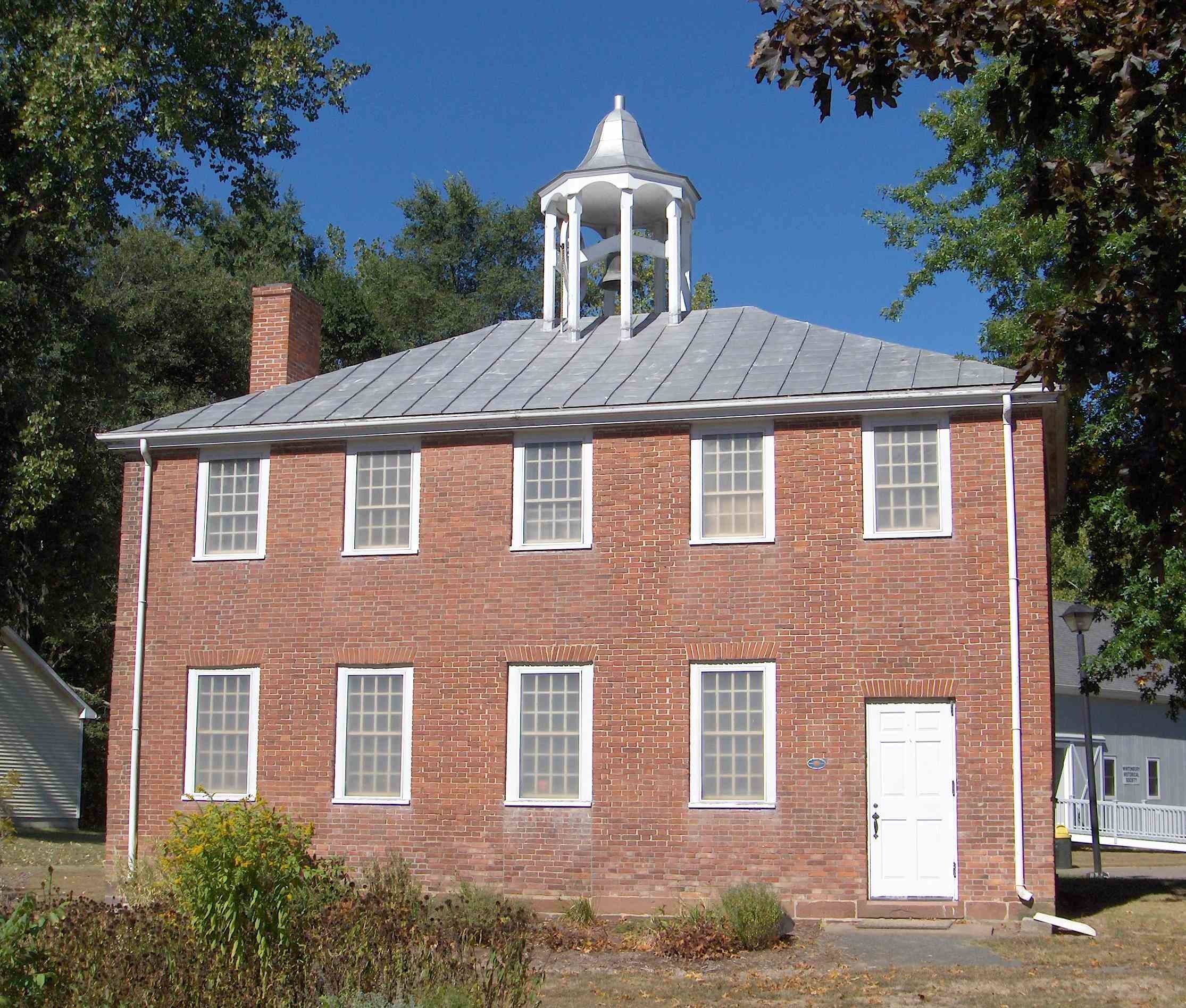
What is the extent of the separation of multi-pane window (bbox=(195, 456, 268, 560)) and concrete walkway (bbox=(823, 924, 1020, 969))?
30.1 feet

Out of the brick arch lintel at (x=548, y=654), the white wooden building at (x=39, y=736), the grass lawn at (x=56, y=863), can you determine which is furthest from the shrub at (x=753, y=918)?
the white wooden building at (x=39, y=736)

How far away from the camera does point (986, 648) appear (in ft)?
56.9

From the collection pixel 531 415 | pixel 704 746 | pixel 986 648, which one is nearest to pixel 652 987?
pixel 704 746

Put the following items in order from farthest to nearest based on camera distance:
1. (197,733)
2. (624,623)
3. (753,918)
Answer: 1. (197,733)
2. (624,623)
3. (753,918)

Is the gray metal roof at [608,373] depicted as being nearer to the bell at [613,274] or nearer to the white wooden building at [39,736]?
the bell at [613,274]

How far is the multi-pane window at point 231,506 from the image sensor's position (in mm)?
20078

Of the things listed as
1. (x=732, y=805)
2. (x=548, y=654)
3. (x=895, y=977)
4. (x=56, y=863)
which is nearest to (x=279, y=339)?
(x=548, y=654)

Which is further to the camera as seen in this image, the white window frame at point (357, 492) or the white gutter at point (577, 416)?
the white window frame at point (357, 492)

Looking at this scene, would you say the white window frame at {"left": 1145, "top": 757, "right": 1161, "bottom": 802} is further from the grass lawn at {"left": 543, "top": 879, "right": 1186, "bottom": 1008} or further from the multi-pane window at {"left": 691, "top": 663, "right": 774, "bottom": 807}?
the multi-pane window at {"left": 691, "top": 663, "right": 774, "bottom": 807}

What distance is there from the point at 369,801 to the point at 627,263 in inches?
337

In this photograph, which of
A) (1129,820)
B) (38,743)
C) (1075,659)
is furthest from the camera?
(1075,659)

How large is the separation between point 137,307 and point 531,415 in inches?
930

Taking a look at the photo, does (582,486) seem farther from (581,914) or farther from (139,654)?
(139,654)

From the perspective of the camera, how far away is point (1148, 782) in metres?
35.8
